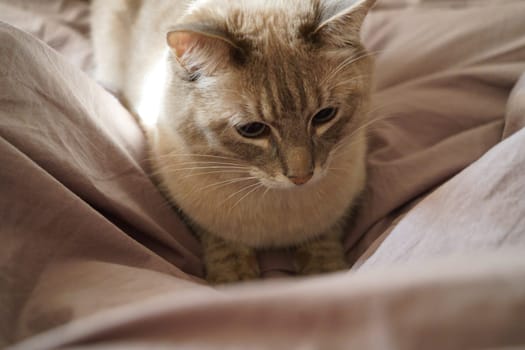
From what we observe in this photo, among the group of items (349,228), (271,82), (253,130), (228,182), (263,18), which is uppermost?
(263,18)

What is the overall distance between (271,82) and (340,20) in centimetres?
23

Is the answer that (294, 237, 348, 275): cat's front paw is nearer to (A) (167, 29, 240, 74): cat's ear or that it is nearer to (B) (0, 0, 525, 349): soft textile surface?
(B) (0, 0, 525, 349): soft textile surface

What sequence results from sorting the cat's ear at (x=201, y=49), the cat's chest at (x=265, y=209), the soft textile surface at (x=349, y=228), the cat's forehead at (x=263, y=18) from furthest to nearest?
the cat's chest at (x=265, y=209)
the cat's forehead at (x=263, y=18)
the cat's ear at (x=201, y=49)
the soft textile surface at (x=349, y=228)

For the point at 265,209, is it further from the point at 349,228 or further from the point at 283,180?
the point at 349,228

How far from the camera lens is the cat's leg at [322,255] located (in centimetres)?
141

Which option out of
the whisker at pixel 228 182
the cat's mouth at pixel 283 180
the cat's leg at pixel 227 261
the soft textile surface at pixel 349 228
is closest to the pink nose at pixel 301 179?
the cat's mouth at pixel 283 180

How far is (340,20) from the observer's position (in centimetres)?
113

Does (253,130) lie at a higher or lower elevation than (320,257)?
higher

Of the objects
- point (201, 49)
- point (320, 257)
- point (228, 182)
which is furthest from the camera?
point (320, 257)

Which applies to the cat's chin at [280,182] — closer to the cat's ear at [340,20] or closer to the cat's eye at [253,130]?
the cat's eye at [253,130]

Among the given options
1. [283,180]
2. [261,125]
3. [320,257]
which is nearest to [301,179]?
[283,180]

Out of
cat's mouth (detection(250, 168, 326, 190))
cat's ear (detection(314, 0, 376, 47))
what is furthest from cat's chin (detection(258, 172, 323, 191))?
cat's ear (detection(314, 0, 376, 47))

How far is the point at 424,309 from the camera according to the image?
597mm

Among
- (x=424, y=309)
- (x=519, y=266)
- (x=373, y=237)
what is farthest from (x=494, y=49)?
(x=424, y=309)
